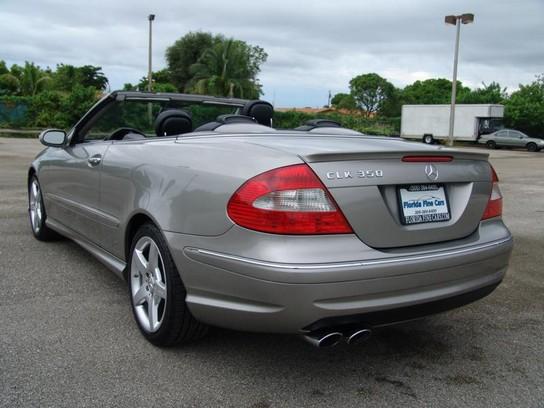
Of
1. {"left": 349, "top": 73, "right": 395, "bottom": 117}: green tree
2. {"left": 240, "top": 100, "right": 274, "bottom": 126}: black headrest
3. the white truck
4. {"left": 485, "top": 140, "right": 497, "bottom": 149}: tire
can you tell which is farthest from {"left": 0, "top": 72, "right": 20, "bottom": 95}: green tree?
{"left": 349, "top": 73, "right": 395, "bottom": 117}: green tree

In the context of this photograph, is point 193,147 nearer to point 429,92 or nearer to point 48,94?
point 48,94

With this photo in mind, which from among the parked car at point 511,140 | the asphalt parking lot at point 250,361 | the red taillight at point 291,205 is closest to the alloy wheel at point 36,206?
the asphalt parking lot at point 250,361

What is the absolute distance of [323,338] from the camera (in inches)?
97.6

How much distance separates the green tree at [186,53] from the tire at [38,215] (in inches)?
2398

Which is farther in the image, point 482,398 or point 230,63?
point 230,63

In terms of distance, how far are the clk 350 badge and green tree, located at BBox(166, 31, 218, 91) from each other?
211ft

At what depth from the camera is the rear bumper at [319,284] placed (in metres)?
2.38

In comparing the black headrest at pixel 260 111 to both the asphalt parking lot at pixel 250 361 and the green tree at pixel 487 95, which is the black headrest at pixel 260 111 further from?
the green tree at pixel 487 95

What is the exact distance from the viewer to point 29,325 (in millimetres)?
3367

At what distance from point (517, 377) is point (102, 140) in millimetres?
3204

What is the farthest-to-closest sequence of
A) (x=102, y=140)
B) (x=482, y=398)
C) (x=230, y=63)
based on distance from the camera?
(x=230, y=63)
(x=102, y=140)
(x=482, y=398)

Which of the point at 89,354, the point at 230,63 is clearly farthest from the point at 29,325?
the point at 230,63

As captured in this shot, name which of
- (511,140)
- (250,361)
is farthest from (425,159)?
(511,140)

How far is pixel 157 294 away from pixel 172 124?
1264mm
